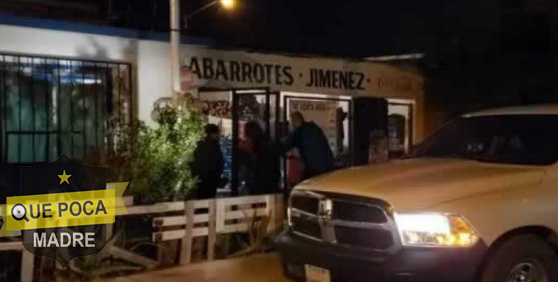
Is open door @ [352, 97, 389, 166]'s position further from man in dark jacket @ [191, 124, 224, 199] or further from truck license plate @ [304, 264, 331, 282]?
truck license plate @ [304, 264, 331, 282]

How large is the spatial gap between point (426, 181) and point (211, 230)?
11.2ft

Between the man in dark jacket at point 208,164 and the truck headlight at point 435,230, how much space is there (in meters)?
5.05

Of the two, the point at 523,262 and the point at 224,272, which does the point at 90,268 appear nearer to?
the point at 224,272

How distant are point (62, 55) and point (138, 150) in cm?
256

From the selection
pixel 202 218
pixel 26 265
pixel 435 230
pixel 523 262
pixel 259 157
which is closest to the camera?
pixel 435 230

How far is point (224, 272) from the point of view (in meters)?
7.73

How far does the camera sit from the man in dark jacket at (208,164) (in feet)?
33.0

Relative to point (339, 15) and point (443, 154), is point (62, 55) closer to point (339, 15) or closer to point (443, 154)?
point (443, 154)

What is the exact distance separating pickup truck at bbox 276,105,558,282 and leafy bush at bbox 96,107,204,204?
2700 millimetres

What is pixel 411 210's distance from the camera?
5277mm

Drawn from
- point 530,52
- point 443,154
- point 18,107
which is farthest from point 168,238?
point 530,52

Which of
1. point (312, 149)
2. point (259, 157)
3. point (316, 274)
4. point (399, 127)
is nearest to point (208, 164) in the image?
point (312, 149)

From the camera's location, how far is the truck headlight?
205 inches

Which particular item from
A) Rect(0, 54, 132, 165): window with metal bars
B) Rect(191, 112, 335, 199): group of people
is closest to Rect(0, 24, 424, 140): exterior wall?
Rect(0, 54, 132, 165): window with metal bars
